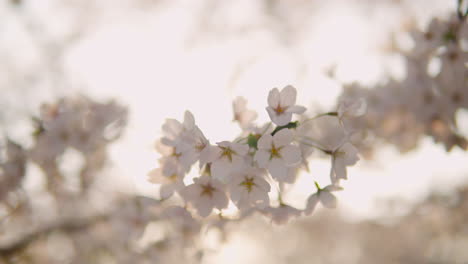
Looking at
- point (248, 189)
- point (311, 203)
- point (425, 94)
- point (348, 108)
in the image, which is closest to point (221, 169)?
point (248, 189)

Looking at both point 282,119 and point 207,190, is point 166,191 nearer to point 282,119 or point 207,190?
point 207,190

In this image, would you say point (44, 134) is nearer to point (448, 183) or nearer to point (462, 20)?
point (462, 20)

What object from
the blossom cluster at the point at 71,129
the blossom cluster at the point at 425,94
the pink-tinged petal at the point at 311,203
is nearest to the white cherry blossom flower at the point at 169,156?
the pink-tinged petal at the point at 311,203

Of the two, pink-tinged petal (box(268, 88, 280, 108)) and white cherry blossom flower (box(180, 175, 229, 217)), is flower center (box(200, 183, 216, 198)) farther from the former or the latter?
pink-tinged petal (box(268, 88, 280, 108))

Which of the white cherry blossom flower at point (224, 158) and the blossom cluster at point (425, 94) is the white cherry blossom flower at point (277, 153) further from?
the blossom cluster at point (425, 94)

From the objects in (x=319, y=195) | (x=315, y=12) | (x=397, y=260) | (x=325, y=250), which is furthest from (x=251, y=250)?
(x=319, y=195)

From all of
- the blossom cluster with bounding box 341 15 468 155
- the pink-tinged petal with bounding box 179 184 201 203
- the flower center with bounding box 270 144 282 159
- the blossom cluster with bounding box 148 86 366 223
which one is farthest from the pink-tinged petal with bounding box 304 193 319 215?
the blossom cluster with bounding box 341 15 468 155

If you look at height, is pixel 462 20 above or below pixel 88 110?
below
